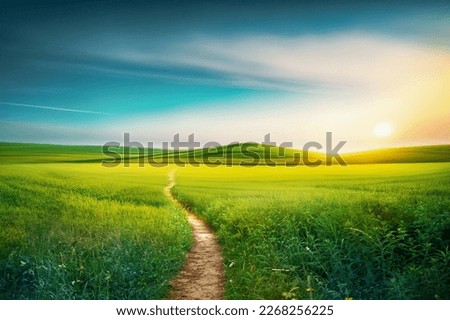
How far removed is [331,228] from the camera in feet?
17.0

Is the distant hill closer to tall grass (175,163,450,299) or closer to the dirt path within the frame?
tall grass (175,163,450,299)

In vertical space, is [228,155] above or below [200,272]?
above

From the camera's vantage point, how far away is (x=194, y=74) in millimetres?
6520

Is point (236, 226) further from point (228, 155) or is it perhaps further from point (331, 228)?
point (331, 228)

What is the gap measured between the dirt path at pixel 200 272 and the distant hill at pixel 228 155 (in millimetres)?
873

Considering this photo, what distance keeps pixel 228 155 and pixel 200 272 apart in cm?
203

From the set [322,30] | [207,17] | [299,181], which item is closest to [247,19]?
[207,17]

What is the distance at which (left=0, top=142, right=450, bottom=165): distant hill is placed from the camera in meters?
6.32

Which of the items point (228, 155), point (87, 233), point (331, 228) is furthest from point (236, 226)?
point (87, 233)

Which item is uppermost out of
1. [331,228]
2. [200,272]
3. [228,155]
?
[228,155]

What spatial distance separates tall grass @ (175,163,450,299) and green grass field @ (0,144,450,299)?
2cm

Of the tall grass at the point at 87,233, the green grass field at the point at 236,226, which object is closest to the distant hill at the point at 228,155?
the green grass field at the point at 236,226

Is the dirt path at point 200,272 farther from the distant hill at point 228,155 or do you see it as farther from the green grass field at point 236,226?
the distant hill at point 228,155

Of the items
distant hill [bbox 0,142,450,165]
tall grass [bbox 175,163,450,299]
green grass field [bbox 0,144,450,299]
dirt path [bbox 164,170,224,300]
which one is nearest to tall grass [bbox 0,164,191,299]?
green grass field [bbox 0,144,450,299]
